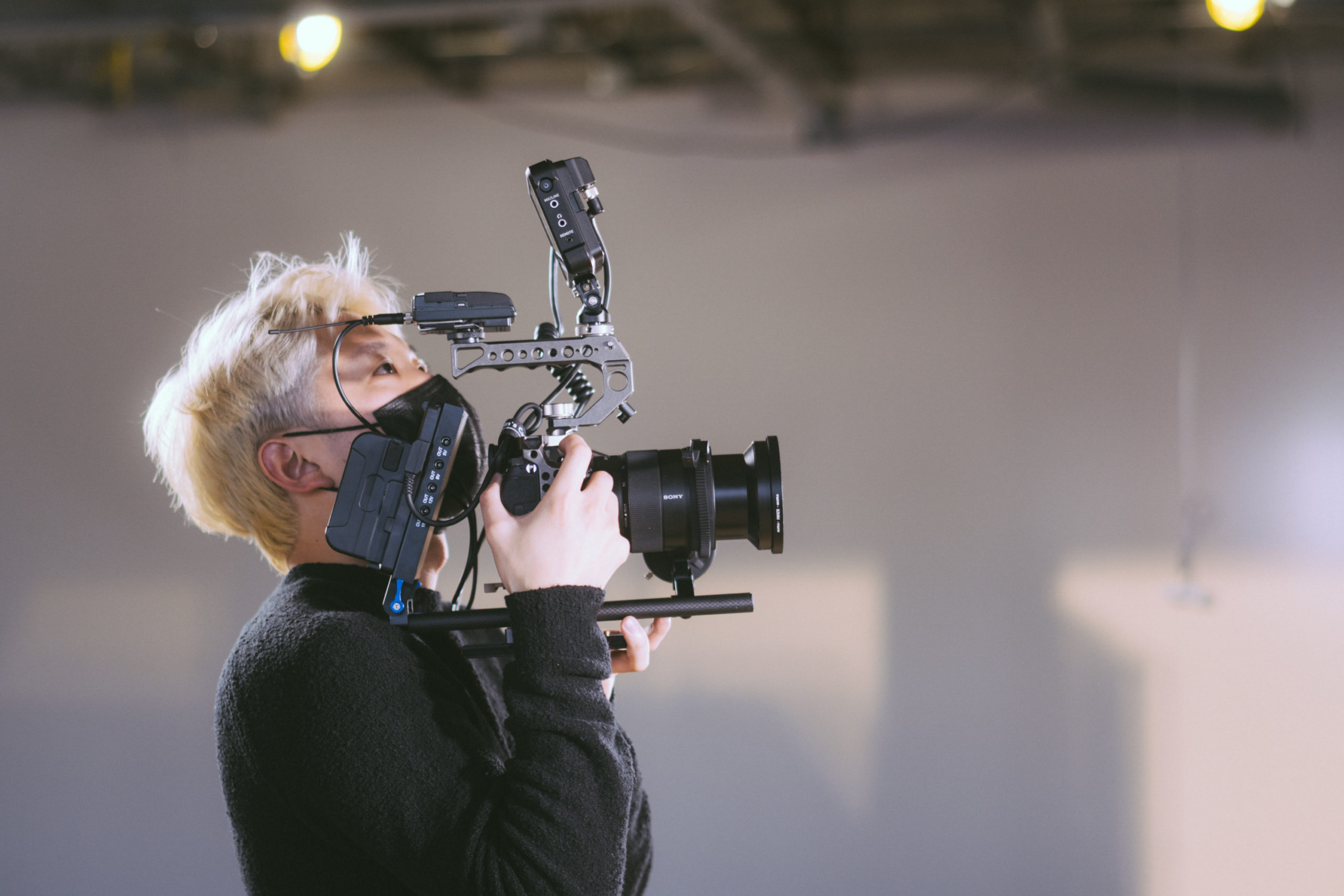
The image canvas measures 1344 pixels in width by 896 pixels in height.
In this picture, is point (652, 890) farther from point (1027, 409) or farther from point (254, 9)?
point (254, 9)

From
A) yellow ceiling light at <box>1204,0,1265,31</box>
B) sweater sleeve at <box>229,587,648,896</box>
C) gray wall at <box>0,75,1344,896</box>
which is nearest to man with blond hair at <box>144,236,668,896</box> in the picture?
sweater sleeve at <box>229,587,648,896</box>

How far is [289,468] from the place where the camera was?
1.01 m

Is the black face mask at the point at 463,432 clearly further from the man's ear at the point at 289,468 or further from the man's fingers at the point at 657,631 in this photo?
the man's fingers at the point at 657,631

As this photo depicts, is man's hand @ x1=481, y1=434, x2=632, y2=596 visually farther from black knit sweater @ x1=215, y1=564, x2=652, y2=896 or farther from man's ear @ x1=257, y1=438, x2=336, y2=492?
man's ear @ x1=257, y1=438, x2=336, y2=492

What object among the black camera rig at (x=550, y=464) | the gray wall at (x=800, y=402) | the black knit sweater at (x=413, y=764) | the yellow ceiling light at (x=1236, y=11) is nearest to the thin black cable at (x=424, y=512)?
the black camera rig at (x=550, y=464)

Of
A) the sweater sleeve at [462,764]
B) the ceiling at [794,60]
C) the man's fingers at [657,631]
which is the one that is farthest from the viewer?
the ceiling at [794,60]

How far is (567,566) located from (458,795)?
0.21 m

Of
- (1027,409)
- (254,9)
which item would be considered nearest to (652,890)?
(1027,409)

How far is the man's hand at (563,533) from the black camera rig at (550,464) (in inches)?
0.8

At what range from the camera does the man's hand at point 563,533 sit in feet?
2.77

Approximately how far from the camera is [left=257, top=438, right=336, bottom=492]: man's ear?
39.6 inches

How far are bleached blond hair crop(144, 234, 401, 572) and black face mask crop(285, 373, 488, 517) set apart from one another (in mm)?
51

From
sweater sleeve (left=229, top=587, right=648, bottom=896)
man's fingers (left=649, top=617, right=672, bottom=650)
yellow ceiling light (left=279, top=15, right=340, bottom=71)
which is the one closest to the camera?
sweater sleeve (left=229, top=587, right=648, bottom=896)

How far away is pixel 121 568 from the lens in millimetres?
2859
